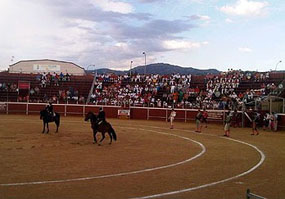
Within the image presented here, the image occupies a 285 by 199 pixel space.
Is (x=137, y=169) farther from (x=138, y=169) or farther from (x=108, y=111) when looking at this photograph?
(x=108, y=111)

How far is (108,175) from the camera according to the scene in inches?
381

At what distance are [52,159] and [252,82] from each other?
29877 millimetres

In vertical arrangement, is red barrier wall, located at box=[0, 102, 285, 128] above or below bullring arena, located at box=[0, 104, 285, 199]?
above

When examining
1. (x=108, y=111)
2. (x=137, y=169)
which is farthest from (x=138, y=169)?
(x=108, y=111)

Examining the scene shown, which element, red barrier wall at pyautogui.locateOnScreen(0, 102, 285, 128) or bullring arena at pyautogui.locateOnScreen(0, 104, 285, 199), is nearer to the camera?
bullring arena at pyautogui.locateOnScreen(0, 104, 285, 199)

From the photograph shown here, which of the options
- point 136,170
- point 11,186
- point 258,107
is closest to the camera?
point 11,186

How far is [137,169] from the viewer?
1062 cm

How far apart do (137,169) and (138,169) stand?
0.10 feet

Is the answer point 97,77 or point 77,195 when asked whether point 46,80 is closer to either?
point 97,77

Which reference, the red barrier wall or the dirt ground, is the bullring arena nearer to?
the dirt ground

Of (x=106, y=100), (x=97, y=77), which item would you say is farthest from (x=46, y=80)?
(x=106, y=100)

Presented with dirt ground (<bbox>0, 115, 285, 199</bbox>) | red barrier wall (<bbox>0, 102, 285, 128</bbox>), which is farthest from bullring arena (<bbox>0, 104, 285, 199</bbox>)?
red barrier wall (<bbox>0, 102, 285, 128</bbox>)

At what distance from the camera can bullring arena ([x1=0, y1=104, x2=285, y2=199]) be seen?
806cm

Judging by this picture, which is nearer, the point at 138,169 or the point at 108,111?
the point at 138,169
